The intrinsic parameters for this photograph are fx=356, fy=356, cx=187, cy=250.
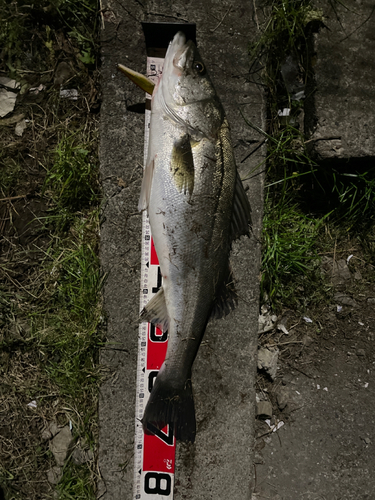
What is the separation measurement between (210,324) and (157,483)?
1.19 m

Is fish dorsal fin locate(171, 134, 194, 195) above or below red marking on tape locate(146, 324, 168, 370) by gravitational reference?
above

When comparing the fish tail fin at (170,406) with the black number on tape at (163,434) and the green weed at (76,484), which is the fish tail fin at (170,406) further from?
the green weed at (76,484)

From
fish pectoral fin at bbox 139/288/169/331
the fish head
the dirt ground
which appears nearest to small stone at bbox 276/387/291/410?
the dirt ground

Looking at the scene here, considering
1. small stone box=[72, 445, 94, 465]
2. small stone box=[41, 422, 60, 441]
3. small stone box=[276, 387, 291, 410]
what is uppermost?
small stone box=[276, 387, 291, 410]

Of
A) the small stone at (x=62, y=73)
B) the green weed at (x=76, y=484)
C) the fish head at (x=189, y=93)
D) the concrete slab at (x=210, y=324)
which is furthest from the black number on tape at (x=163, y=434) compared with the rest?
the small stone at (x=62, y=73)

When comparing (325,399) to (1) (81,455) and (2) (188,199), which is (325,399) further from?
(2) (188,199)

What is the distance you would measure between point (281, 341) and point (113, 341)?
135 cm

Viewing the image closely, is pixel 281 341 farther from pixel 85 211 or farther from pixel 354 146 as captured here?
pixel 85 211

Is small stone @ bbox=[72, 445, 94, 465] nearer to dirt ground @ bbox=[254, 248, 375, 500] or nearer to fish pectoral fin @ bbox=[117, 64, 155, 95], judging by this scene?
dirt ground @ bbox=[254, 248, 375, 500]

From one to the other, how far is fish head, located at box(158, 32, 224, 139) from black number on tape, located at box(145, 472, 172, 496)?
235 centimetres

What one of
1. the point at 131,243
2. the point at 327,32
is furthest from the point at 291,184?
the point at 131,243

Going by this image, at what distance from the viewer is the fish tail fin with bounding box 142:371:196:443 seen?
2.31m

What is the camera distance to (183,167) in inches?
81.3

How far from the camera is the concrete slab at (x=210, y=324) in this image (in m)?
2.60
